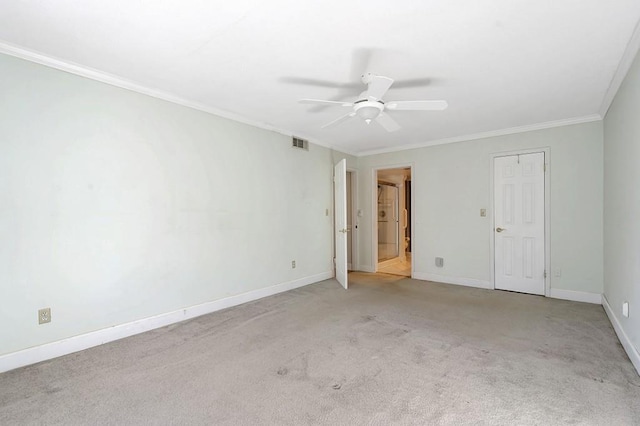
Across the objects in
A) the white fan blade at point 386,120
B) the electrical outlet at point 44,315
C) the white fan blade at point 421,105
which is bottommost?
the electrical outlet at point 44,315

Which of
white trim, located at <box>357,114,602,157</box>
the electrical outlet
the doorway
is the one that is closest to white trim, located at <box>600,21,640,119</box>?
white trim, located at <box>357,114,602,157</box>

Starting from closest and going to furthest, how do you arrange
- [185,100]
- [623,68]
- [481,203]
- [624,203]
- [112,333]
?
1. [623,68]
2. [624,203]
3. [112,333]
4. [185,100]
5. [481,203]

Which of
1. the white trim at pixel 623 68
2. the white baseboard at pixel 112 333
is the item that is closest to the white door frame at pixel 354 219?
the white baseboard at pixel 112 333

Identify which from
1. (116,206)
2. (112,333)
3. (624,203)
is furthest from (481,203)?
(112,333)

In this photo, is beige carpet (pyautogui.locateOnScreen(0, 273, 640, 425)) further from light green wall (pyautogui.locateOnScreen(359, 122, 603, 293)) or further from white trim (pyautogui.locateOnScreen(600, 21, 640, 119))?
white trim (pyautogui.locateOnScreen(600, 21, 640, 119))

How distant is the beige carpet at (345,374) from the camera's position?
1796mm

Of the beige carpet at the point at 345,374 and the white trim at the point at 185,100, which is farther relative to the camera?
the white trim at the point at 185,100

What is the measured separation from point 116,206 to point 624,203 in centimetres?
453

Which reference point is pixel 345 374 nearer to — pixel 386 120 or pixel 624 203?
pixel 386 120

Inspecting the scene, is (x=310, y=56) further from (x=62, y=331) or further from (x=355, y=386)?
(x=62, y=331)

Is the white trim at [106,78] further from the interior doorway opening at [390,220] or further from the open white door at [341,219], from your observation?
the interior doorway opening at [390,220]

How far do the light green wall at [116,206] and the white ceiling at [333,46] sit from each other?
1.06 ft

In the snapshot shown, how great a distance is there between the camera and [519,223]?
4488 mm

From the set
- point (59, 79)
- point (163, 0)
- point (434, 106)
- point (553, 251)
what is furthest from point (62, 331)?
point (553, 251)
